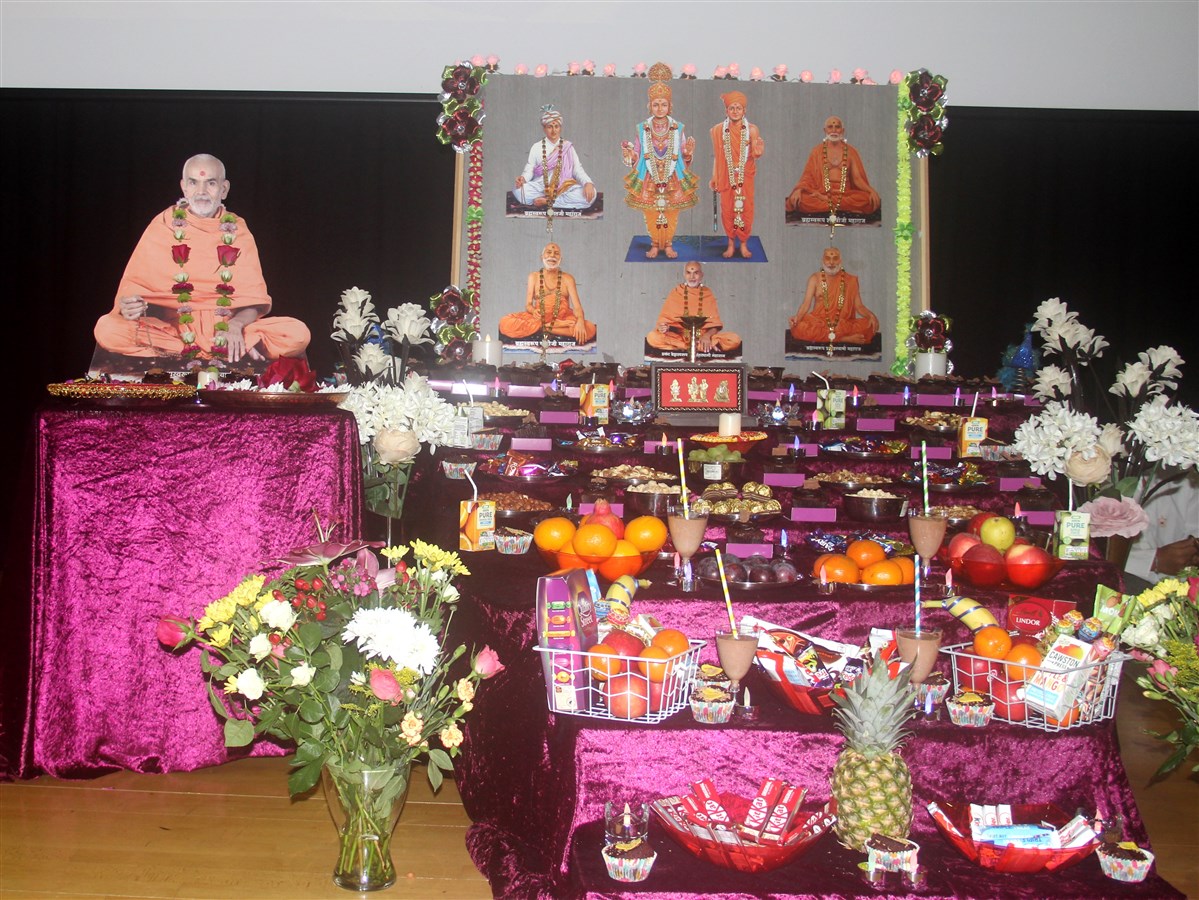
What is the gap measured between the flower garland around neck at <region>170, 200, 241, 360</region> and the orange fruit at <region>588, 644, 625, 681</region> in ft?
13.8

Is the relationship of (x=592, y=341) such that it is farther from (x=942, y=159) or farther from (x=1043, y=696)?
(x=1043, y=696)

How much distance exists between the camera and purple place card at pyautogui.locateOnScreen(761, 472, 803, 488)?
395 centimetres

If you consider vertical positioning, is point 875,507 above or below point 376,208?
below

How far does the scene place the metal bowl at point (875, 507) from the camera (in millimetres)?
3361

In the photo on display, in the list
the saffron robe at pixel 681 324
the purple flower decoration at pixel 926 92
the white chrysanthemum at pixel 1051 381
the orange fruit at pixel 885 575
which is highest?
the purple flower decoration at pixel 926 92

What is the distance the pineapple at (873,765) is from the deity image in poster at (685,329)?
3.89 metres

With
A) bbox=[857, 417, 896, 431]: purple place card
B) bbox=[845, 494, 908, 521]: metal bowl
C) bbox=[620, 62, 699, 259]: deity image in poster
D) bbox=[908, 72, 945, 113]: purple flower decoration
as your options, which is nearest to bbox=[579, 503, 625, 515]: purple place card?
bbox=[845, 494, 908, 521]: metal bowl

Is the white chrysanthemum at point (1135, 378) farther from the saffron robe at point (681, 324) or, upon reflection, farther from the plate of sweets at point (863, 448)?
the saffron robe at point (681, 324)

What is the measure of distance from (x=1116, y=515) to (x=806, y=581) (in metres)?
1.71

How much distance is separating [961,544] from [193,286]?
456cm

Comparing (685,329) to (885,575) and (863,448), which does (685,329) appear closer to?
(863,448)

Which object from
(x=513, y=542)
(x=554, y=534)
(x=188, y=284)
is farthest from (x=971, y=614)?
(x=188, y=284)

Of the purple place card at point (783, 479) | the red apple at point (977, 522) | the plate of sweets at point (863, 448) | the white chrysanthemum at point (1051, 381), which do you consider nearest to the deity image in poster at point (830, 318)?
the white chrysanthemum at point (1051, 381)

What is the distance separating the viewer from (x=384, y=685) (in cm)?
205
